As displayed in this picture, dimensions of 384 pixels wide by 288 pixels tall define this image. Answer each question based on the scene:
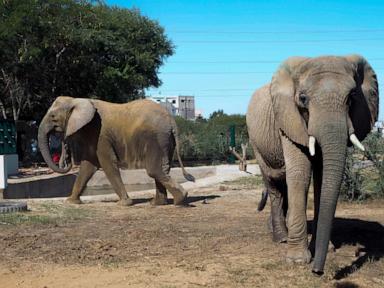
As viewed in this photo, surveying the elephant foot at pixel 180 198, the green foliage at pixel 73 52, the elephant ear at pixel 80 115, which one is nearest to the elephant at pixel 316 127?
the elephant foot at pixel 180 198

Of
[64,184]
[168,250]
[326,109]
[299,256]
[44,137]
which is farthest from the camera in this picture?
[64,184]

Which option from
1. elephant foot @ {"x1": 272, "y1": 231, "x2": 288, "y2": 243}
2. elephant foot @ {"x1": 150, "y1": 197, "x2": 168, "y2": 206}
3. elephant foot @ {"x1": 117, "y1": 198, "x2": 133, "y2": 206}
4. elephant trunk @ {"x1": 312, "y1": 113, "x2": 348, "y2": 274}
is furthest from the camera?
elephant foot @ {"x1": 150, "y1": 197, "x2": 168, "y2": 206}

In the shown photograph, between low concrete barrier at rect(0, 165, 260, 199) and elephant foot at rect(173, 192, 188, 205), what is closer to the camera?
elephant foot at rect(173, 192, 188, 205)

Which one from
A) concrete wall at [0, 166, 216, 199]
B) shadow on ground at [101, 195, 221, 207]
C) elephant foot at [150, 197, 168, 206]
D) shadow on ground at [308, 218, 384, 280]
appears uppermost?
shadow on ground at [308, 218, 384, 280]

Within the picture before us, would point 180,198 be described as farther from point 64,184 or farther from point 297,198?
point 64,184

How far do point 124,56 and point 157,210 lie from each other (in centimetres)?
1926

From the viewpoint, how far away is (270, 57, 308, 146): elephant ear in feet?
21.4

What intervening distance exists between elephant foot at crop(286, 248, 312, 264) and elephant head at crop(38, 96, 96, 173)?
7142mm

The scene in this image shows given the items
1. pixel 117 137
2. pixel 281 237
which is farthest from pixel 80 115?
pixel 281 237

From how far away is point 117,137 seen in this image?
13219mm

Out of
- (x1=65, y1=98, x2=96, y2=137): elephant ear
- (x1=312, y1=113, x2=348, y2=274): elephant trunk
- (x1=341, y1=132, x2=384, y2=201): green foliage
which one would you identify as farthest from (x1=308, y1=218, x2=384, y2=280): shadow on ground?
(x1=65, y1=98, x2=96, y2=137): elephant ear

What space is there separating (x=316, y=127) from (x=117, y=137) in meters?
7.74

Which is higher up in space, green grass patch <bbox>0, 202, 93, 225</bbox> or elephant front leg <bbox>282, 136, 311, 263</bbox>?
elephant front leg <bbox>282, 136, 311, 263</bbox>

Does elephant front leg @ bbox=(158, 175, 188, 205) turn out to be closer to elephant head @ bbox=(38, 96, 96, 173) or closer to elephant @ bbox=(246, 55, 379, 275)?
elephant head @ bbox=(38, 96, 96, 173)
